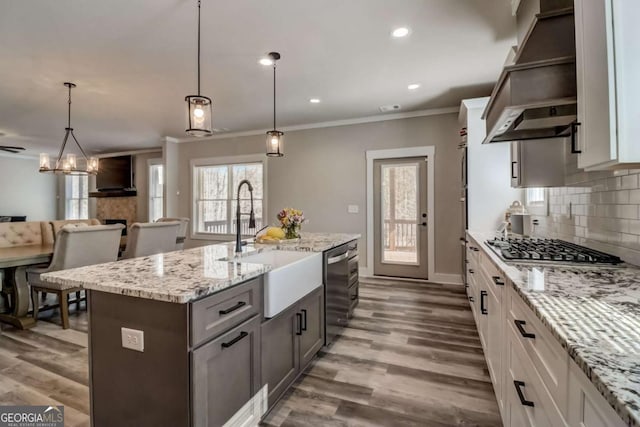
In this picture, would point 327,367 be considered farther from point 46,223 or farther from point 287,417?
point 46,223

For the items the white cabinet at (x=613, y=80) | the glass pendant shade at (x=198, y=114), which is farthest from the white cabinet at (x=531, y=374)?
the glass pendant shade at (x=198, y=114)

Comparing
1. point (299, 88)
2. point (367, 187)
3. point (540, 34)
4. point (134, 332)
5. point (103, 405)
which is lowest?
point (103, 405)

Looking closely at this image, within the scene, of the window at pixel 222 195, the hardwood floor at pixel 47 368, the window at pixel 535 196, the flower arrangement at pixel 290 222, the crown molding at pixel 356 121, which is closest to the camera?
the hardwood floor at pixel 47 368

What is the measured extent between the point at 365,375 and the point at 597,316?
167cm

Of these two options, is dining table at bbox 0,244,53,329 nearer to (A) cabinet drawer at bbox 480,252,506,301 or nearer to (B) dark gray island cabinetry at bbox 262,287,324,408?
(B) dark gray island cabinetry at bbox 262,287,324,408

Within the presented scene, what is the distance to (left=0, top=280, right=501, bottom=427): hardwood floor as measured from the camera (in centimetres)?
183

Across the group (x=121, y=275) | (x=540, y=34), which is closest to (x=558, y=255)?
(x=540, y=34)

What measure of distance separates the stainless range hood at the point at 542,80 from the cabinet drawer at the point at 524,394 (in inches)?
41.8

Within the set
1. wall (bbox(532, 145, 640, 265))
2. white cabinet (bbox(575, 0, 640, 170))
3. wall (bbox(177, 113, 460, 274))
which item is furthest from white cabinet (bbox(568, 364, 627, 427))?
wall (bbox(177, 113, 460, 274))

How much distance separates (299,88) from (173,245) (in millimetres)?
2643

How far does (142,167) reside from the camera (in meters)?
7.77

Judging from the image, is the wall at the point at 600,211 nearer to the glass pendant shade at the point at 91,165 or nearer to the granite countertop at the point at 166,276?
the granite countertop at the point at 166,276

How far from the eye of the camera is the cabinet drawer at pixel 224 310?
49.9 inches

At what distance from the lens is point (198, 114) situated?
2.28 metres
